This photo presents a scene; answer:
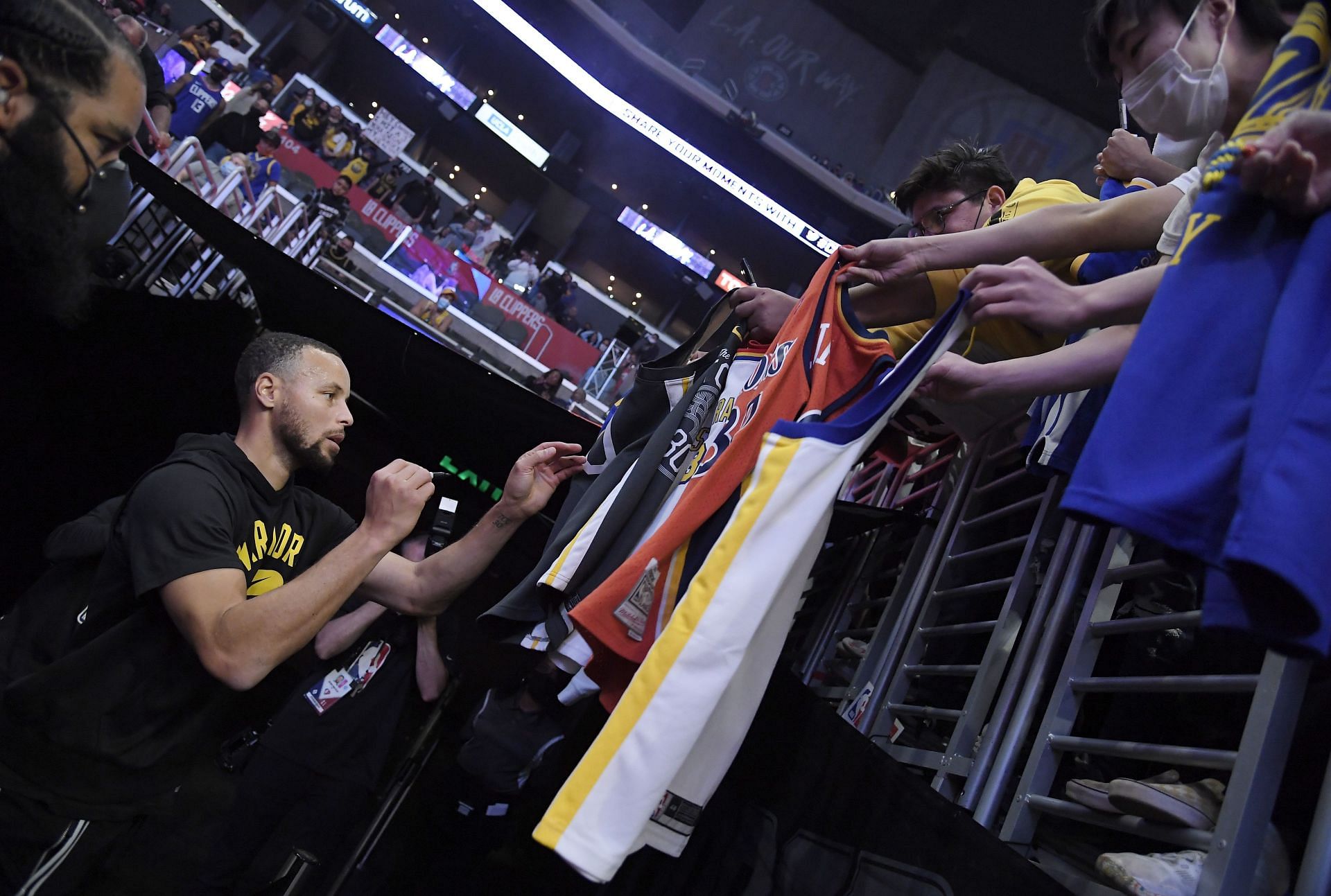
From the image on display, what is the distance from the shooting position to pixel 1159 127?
129cm

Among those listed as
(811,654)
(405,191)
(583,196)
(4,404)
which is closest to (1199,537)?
(811,654)

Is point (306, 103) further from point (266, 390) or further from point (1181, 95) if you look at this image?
point (1181, 95)

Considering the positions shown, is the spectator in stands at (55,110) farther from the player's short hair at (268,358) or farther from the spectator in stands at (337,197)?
the spectator in stands at (337,197)

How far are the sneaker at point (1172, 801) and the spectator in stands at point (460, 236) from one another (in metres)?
11.9

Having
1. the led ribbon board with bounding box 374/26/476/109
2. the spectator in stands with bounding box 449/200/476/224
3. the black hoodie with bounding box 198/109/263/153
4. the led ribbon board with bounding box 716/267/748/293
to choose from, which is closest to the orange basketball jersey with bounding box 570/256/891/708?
the black hoodie with bounding box 198/109/263/153

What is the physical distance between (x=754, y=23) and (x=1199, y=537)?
17.3 m

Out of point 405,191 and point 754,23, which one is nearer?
point 405,191

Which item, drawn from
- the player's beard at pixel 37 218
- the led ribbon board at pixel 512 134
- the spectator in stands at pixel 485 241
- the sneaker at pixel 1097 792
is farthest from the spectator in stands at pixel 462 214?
the sneaker at pixel 1097 792

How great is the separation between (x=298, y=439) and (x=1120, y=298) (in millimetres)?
2346

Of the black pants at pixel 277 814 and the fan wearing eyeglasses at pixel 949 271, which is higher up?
the fan wearing eyeglasses at pixel 949 271

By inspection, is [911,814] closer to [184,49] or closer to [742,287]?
[742,287]

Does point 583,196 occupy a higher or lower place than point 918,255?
higher

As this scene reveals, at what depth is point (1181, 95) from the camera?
122 cm

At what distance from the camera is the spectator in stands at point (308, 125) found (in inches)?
458
